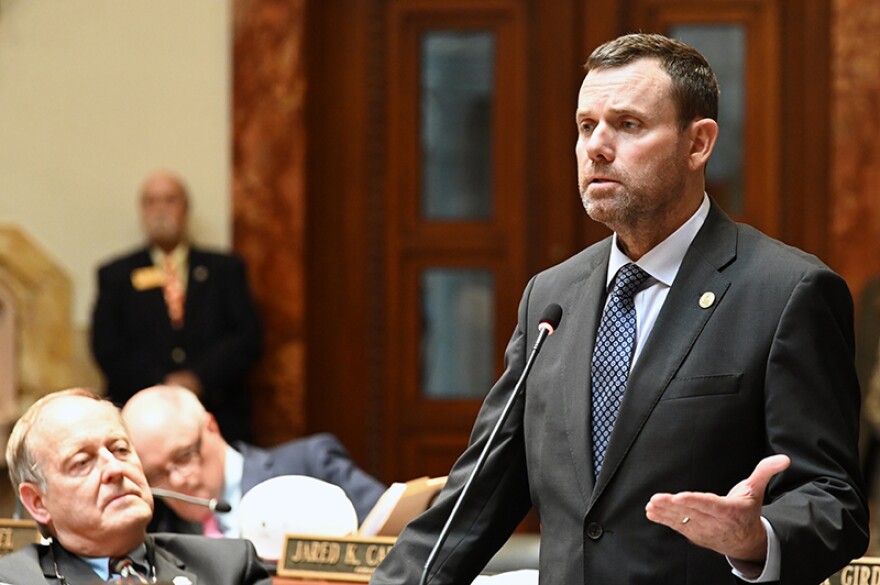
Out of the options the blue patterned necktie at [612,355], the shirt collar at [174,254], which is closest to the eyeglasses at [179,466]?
the blue patterned necktie at [612,355]

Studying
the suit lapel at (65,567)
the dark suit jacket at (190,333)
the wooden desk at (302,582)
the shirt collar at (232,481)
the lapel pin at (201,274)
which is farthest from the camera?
the lapel pin at (201,274)

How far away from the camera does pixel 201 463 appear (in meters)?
4.57

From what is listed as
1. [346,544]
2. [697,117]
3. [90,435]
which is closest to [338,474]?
[346,544]

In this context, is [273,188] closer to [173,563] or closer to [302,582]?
[302,582]

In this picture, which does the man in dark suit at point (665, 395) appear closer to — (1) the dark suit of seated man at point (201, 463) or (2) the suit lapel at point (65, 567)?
(2) the suit lapel at point (65, 567)

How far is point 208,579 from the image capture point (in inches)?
130

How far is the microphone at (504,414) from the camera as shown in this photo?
2381mm

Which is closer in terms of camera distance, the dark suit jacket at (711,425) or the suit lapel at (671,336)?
the dark suit jacket at (711,425)

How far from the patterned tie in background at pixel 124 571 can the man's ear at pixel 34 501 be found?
180mm

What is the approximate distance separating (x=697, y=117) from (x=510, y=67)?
16.7 ft

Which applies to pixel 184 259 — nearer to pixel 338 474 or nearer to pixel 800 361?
pixel 338 474

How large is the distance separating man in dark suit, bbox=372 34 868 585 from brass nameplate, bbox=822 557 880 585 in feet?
2.56

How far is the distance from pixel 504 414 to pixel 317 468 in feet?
7.90

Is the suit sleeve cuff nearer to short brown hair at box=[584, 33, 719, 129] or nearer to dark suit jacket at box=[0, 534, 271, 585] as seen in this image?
short brown hair at box=[584, 33, 719, 129]
